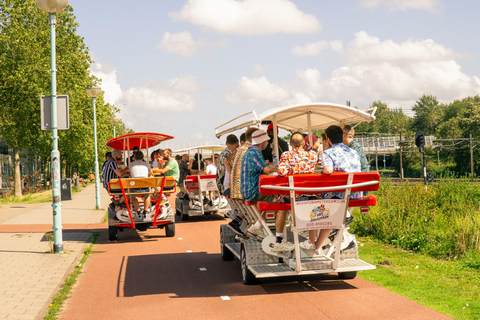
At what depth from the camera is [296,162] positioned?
24.4 feet

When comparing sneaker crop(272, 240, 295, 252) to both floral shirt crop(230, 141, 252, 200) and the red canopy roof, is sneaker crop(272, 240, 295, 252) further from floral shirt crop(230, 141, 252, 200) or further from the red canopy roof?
the red canopy roof

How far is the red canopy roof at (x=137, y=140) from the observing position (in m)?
14.5

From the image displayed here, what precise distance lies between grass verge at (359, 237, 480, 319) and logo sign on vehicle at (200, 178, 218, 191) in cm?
721

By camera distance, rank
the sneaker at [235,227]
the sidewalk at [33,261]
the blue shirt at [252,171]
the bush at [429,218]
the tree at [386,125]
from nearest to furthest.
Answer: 1. the sidewalk at [33,261]
2. the blue shirt at [252,171]
3. the sneaker at [235,227]
4. the bush at [429,218]
5. the tree at [386,125]

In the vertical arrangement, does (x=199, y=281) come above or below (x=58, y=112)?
below

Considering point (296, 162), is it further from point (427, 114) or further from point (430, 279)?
point (427, 114)

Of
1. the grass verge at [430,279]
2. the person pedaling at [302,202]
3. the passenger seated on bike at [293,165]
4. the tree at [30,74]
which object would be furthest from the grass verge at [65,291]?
the tree at [30,74]

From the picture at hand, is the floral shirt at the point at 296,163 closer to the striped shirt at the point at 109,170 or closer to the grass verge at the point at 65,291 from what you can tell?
the grass verge at the point at 65,291

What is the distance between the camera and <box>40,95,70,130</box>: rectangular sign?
1123cm

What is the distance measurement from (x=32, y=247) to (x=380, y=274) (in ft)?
Result: 25.2

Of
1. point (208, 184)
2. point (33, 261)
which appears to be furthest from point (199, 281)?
point (208, 184)

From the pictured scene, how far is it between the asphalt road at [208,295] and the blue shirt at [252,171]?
135cm

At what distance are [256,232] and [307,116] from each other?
228 centimetres

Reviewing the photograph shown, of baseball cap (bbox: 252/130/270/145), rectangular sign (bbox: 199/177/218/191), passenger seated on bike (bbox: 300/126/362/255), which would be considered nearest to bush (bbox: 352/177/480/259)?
passenger seated on bike (bbox: 300/126/362/255)
